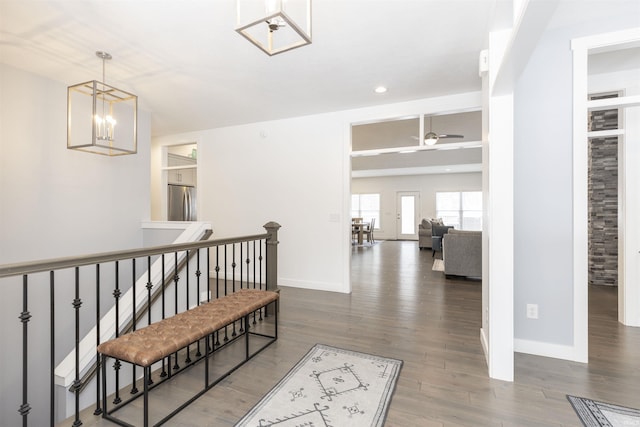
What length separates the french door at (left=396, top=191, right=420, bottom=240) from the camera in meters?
12.2

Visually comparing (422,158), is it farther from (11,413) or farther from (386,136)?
(11,413)

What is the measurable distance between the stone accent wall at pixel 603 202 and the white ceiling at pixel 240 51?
2625 millimetres

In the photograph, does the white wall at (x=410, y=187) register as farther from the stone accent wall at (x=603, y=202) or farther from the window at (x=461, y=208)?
the stone accent wall at (x=603, y=202)

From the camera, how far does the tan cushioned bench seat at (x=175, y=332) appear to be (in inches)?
63.1

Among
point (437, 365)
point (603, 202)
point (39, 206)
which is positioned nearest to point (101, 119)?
point (39, 206)

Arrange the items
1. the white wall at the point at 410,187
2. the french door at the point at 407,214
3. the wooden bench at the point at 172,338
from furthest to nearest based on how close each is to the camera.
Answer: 1. the french door at the point at 407,214
2. the white wall at the point at 410,187
3. the wooden bench at the point at 172,338

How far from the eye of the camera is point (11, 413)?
9.84ft

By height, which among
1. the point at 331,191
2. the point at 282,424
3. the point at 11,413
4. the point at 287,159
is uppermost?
the point at 287,159

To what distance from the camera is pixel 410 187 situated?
12359 mm

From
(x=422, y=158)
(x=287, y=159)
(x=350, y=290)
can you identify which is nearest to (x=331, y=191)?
(x=287, y=159)

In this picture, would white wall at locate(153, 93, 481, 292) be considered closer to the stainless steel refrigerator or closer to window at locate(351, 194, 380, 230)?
the stainless steel refrigerator

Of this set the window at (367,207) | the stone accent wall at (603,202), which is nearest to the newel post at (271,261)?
the stone accent wall at (603,202)

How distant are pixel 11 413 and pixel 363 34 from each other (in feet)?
16.7

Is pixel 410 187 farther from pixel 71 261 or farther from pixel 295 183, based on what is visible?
pixel 71 261
